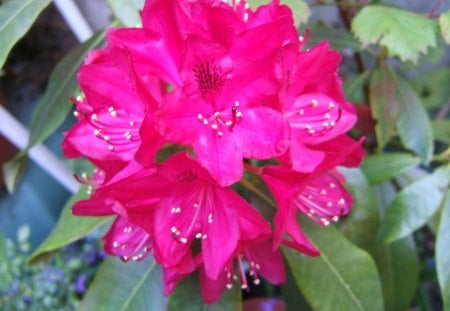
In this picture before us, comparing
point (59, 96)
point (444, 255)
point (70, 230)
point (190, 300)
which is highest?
point (59, 96)

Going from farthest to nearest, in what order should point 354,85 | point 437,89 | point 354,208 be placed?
point 437,89
point 354,85
point 354,208

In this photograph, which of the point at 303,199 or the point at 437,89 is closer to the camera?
the point at 303,199

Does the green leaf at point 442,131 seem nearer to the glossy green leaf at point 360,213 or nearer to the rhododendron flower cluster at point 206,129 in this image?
the glossy green leaf at point 360,213

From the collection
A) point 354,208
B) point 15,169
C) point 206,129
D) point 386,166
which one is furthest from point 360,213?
point 15,169

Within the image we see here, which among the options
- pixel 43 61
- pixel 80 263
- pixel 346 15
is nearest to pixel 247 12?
pixel 346 15

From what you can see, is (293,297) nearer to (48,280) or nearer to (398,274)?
(398,274)

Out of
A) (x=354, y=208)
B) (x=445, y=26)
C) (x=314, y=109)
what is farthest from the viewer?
(x=354, y=208)

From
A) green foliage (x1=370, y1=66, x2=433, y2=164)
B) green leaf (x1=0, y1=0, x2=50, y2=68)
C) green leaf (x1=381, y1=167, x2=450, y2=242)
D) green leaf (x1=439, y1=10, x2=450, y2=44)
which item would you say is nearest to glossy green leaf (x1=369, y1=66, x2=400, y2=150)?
green foliage (x1=370, y1=66, x2=433, y2=164)
